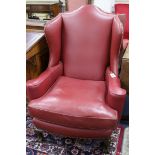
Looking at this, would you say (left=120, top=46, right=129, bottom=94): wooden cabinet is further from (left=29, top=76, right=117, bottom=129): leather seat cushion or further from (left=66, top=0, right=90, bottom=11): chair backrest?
(left=66, top=0, right=90, bottom=11): chair backrest

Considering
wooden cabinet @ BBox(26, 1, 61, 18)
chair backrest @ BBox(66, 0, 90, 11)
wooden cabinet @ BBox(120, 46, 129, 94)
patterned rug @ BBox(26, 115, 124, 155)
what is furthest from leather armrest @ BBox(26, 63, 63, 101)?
wooden cabinet @ BBox(26, 1, 61, 18)

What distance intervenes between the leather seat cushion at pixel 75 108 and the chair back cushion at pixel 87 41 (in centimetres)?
23

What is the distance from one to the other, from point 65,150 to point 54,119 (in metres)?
0.33

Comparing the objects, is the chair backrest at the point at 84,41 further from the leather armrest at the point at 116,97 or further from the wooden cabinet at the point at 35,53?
the leather armrest at the point at 116,97

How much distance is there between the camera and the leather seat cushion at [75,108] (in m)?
1.41

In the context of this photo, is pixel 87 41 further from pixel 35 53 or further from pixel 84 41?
pixel 35 53

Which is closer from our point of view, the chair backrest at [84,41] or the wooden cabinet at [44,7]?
the chair backrest at [84,41]

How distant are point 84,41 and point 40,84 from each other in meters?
0.56

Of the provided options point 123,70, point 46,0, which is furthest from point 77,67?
point 46,0

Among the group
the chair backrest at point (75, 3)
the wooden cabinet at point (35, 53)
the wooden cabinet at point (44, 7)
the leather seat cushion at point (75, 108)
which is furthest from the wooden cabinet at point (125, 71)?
the wooden cabinet at point (44, 7)

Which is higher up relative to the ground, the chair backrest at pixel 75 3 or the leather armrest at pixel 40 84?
the chair backrest at pixel 75 3

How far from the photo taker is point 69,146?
1689 millimetres
